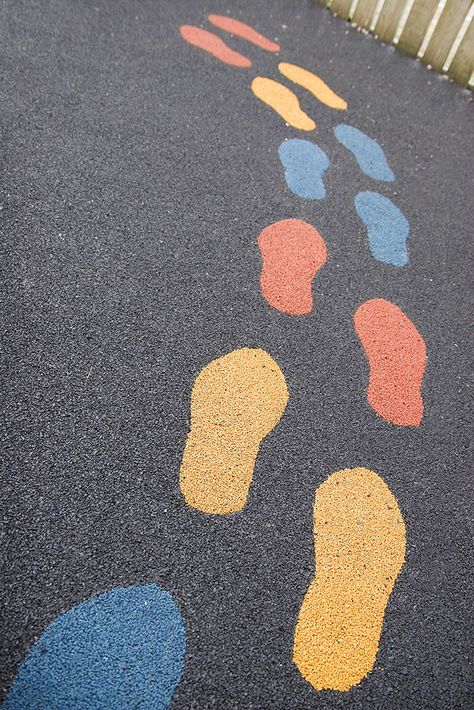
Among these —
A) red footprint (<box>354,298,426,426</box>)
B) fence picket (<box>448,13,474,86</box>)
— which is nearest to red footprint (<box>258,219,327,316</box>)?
red footprint (<box>354,298,426,426</box>)

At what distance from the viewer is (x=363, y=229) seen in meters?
1.99

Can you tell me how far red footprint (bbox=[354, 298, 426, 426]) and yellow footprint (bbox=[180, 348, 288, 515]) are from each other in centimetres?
28

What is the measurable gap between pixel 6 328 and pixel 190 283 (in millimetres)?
524

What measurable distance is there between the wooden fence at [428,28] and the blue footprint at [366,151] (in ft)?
3.81

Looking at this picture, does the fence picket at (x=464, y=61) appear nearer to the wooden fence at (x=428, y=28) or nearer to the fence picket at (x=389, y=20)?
the wooden fence at (x=428, y=28)

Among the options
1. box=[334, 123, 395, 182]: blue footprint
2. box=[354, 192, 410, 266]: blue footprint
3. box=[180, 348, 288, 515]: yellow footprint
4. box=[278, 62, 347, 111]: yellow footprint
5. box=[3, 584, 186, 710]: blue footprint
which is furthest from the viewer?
box=[278, 62, 347, 111]: yellow footprint

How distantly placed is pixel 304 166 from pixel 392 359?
3.05 feet

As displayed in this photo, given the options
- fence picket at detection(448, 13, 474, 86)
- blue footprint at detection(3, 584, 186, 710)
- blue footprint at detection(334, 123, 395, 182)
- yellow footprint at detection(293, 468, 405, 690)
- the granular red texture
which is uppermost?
fence picket at detection(448, 13, 474, 86)

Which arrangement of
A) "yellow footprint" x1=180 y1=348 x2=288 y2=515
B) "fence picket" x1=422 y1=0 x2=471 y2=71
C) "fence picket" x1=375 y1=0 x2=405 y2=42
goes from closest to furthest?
1. "yellow footprint" x1=180 y1=348 x2=288 y2=515
2. "fence picket" x1=422 y1=0 x2=471 y2=71
3. "fence picket" x1=375 y1=0 x2=405 y2=42

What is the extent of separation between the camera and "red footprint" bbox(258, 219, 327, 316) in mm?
1684

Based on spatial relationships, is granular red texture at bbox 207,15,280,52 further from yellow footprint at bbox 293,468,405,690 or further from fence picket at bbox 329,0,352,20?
yellow footprint at bbox 293,468,405,690

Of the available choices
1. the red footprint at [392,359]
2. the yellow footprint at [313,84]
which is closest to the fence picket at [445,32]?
the yellow footprint at [313,84]

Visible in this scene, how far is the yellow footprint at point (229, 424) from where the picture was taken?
1250 mm

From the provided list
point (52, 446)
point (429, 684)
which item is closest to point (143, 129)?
point (52, 446)
